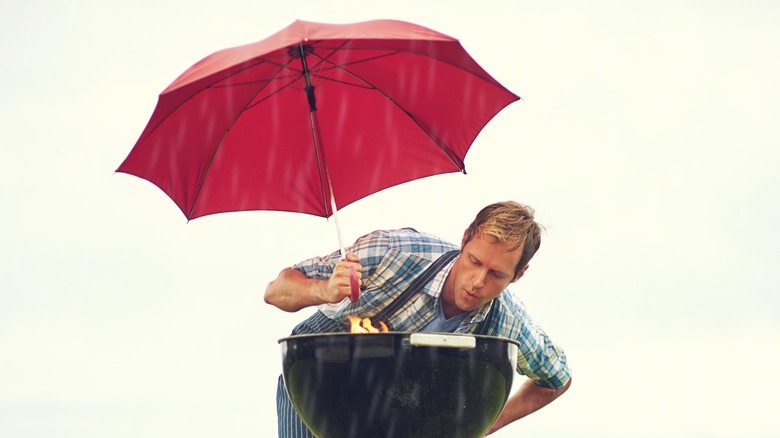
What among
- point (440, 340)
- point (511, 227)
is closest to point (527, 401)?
point (511, 227)

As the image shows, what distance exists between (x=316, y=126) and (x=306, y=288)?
642 millimetres

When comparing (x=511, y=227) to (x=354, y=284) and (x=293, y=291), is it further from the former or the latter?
(x=293, y=291)

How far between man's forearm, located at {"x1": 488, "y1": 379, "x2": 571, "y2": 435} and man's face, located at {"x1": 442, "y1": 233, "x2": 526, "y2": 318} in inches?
30.9

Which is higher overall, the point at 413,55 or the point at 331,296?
the point at 413,55

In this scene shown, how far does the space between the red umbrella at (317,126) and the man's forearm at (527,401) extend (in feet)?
3.58

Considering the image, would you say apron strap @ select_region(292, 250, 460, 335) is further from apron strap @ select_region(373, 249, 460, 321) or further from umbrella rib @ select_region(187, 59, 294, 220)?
umbrella rib @ select_region(187, 59, 294, 220)

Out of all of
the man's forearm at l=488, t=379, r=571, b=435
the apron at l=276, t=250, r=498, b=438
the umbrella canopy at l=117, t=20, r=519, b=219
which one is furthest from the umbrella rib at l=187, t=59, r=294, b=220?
the man's forearm at l=488, t=379, r=571, b=435

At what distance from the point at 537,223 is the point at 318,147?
92 cm

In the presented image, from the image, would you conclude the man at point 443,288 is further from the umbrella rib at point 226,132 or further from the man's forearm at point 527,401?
the umbrella rib at point 226,132

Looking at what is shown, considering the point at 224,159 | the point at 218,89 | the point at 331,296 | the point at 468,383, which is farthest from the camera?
the point at 224,159

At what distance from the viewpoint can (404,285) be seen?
358cm

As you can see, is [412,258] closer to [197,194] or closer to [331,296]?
[331,296]

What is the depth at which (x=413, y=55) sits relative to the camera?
3.50 metres

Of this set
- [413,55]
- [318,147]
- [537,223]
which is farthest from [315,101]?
[537,223]
